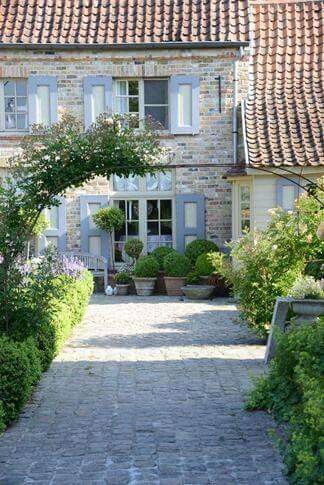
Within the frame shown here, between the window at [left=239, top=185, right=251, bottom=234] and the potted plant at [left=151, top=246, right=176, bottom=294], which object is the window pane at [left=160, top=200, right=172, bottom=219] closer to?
the potted plant at [left=151, top=246, right=176, bottom=294]

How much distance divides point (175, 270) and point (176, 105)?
386 centimetres

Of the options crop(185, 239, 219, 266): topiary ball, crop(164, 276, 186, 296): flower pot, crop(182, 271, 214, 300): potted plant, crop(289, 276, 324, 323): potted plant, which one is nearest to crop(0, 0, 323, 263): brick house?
crop(185, 239, 219, 266): topiary ball

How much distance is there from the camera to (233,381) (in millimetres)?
9117

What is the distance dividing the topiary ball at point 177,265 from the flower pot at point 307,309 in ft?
26.9

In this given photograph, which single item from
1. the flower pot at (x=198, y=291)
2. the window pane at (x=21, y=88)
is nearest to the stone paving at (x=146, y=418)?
the flower pot at (x=198, y=291)

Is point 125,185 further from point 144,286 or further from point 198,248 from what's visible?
point 144,286

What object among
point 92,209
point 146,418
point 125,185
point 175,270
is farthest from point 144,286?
point 146,418

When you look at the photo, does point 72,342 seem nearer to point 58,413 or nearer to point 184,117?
point 58,413

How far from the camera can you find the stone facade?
19125 millimetres

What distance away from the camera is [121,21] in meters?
19.3

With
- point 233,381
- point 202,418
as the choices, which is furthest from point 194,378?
point 202,418

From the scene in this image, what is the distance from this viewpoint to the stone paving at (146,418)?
5.98 m

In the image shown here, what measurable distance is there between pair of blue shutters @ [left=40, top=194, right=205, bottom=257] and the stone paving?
6.60 metres

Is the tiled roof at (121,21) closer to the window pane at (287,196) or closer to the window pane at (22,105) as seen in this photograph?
the window pane at (22,105)
